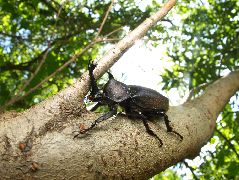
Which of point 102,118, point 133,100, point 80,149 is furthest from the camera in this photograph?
point 133,100

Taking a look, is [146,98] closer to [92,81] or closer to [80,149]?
[92,81]

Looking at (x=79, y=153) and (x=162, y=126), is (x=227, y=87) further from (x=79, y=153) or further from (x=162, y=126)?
(x=79, y=153)

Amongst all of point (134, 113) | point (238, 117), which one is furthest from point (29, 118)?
point (238, 117)

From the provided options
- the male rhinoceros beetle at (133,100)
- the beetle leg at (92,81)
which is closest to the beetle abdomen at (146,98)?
the male rhinoceros beetle at (133,100)

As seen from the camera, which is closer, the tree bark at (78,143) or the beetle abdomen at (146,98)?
the tree bark at (78,143)

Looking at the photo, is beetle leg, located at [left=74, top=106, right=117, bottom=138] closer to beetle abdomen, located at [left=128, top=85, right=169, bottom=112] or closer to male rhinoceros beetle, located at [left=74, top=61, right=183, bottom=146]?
male rhinoceros beetle, located at [left=74, top=61, right=183, bottom=146]

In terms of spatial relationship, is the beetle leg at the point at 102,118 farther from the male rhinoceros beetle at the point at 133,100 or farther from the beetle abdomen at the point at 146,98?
the beetle abdomen at the point at 146,98

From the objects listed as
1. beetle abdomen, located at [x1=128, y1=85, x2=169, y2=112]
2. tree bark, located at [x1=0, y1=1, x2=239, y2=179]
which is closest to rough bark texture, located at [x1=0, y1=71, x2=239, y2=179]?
tree bark, located at [x1=0, y1=1, x2=239, y2=179]

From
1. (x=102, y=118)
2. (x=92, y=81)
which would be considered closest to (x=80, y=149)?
(x=102, y=118)
